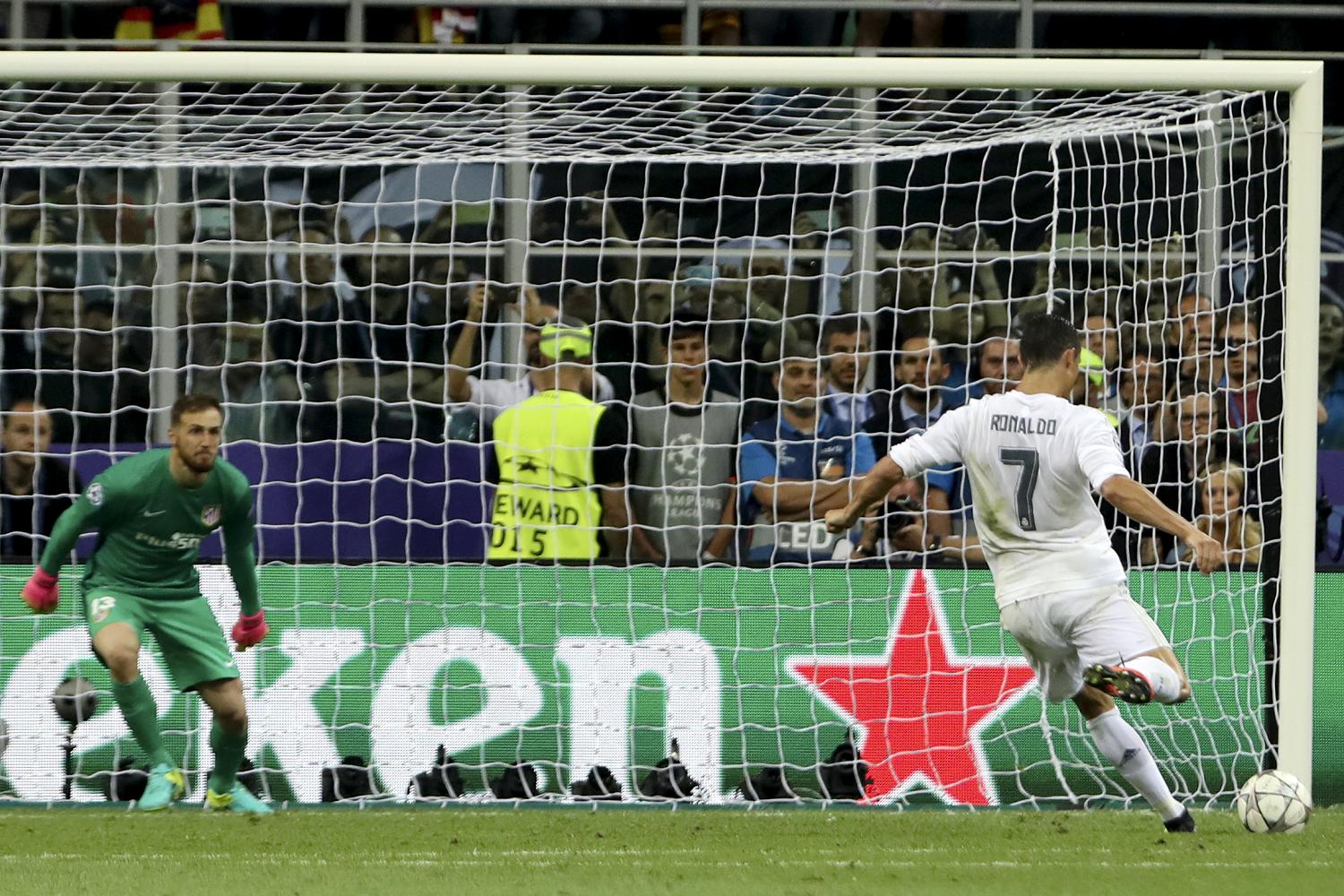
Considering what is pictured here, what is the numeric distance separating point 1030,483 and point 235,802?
3.33m

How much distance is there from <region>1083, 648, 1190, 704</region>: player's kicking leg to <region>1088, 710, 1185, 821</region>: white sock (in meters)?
0.37

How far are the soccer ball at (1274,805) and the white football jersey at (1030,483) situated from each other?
87cm

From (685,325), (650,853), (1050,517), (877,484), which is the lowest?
(650,853)

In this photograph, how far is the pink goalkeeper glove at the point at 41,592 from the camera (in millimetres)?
7039

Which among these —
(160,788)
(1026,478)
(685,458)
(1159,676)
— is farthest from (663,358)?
(1159,676)

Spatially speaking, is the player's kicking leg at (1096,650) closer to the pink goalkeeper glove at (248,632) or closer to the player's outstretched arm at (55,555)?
the pink goalkeeper glove at (248,632)

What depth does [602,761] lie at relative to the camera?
771 centimetres

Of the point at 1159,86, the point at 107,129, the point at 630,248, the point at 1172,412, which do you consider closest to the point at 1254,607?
the point at 1172,412

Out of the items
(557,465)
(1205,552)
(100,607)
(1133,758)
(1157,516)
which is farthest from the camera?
(557,465)

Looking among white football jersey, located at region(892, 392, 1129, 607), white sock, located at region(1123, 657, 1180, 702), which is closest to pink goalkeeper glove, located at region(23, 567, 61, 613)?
white football jersey, located at region(892, 392, 1129, 607)

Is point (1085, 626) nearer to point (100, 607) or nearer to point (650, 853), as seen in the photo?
point (650, 853)

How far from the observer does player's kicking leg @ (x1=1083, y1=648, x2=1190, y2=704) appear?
226 inches

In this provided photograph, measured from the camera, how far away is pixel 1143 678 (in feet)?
18.9

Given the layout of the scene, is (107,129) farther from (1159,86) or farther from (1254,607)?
(1254,607)
